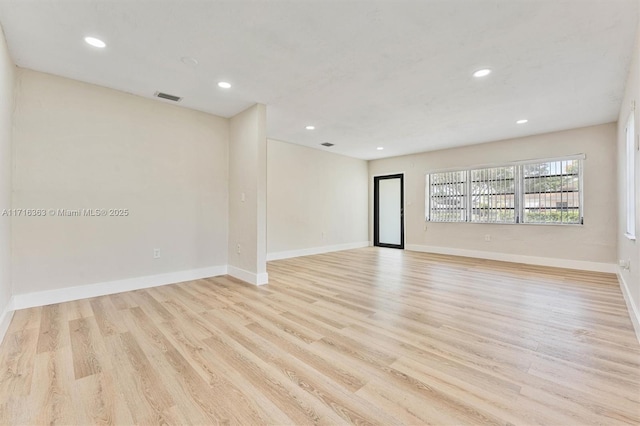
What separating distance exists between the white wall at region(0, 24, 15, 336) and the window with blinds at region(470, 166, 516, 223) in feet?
23.5

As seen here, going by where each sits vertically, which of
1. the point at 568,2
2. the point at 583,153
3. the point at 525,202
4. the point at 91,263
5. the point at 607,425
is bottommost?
the point at 607,425

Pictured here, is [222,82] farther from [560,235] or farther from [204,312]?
[560,235]

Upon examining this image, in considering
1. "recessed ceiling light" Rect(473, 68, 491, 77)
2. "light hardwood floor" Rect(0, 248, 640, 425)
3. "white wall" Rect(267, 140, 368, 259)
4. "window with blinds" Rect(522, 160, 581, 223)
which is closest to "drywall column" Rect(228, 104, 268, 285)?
"light hardwood floor" Rect(0, 248, 640, 425)

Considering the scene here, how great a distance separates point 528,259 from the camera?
548cm

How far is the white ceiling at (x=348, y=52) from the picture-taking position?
208 centimetres

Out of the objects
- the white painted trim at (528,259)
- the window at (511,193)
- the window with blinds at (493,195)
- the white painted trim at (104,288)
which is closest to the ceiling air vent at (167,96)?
the white painted trim at (104,288)

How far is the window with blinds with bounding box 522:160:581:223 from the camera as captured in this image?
16.5ft

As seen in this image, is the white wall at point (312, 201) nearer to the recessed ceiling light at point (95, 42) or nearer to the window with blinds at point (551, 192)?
the recessed ceiling light at point (95, 42)

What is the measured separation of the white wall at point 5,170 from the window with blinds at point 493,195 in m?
7.15

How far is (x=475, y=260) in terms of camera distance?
579cm

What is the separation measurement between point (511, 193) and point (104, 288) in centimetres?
695

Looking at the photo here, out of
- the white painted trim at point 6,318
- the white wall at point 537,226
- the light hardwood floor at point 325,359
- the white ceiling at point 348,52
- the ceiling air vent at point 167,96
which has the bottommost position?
the light hardwood floor at point 325,359

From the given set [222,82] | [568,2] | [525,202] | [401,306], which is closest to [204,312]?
[401,306]

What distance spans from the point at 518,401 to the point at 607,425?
1.13 ft
